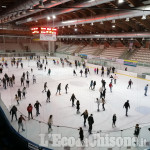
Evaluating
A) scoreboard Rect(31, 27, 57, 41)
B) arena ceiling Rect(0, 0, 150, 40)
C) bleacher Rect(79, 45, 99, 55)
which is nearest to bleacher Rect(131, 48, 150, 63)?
arena ceiling Rect(0, 0, 150, 40)

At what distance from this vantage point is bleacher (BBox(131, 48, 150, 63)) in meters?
24.6

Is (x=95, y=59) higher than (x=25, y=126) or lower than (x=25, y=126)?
higher

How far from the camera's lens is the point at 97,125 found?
29.5ft

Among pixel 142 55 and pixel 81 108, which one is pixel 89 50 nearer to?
pixel 142 55

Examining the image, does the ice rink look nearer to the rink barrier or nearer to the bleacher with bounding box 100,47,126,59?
the rink barrier

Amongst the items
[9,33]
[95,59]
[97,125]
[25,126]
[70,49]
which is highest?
[9,33]

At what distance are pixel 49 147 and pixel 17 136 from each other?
2.12 metres

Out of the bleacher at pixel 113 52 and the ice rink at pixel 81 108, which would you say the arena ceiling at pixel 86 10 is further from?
the ice rink at pixel 81 108

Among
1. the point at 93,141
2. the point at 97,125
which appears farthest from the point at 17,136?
the point at 97,125

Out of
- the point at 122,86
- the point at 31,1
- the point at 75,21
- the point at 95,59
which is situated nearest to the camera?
the point at 31,1

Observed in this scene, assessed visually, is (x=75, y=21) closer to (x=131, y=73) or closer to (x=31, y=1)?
(x=31, y=1)

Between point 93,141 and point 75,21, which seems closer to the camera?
point 93,141

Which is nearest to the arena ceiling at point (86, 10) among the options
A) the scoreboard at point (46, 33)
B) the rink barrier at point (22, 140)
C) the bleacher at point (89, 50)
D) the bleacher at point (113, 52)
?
the scoreboard at point (46, 33)

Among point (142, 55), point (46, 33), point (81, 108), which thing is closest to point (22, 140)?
point (81, 108)
